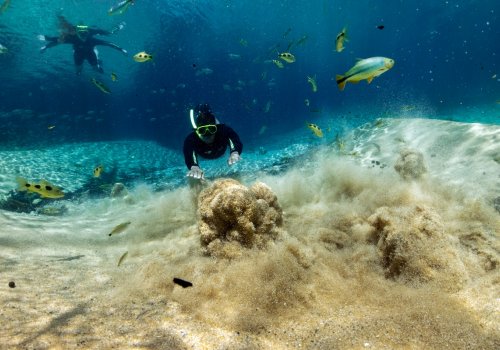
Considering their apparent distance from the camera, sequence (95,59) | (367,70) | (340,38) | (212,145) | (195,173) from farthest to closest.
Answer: (95,59), (212,145), (340,38), (195,173), (367,70)

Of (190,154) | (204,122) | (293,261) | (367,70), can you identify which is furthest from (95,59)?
(293,261)

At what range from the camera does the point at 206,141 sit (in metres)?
6.59

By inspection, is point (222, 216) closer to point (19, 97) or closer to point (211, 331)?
point (211, 331)

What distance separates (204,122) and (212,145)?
899mm

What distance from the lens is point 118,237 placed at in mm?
6367

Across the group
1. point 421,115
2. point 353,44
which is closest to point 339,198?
point 421,115

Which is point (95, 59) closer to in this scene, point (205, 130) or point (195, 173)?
point (205, 130)

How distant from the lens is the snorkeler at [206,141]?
5984 mm

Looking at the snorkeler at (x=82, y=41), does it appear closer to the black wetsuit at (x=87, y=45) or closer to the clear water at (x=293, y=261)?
the black wetsuit at (x=87, y=45)

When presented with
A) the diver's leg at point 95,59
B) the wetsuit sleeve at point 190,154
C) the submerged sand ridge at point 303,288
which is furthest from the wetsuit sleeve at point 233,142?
the diver's leg at point 95,59

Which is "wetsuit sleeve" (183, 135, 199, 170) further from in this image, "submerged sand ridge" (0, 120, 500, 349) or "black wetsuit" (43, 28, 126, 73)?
"black wetsuit" (43, 28, 126, 73)

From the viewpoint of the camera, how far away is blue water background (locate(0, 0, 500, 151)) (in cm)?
2922

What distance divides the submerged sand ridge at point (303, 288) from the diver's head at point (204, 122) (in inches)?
88.0

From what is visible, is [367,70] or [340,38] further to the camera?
[340,38]
